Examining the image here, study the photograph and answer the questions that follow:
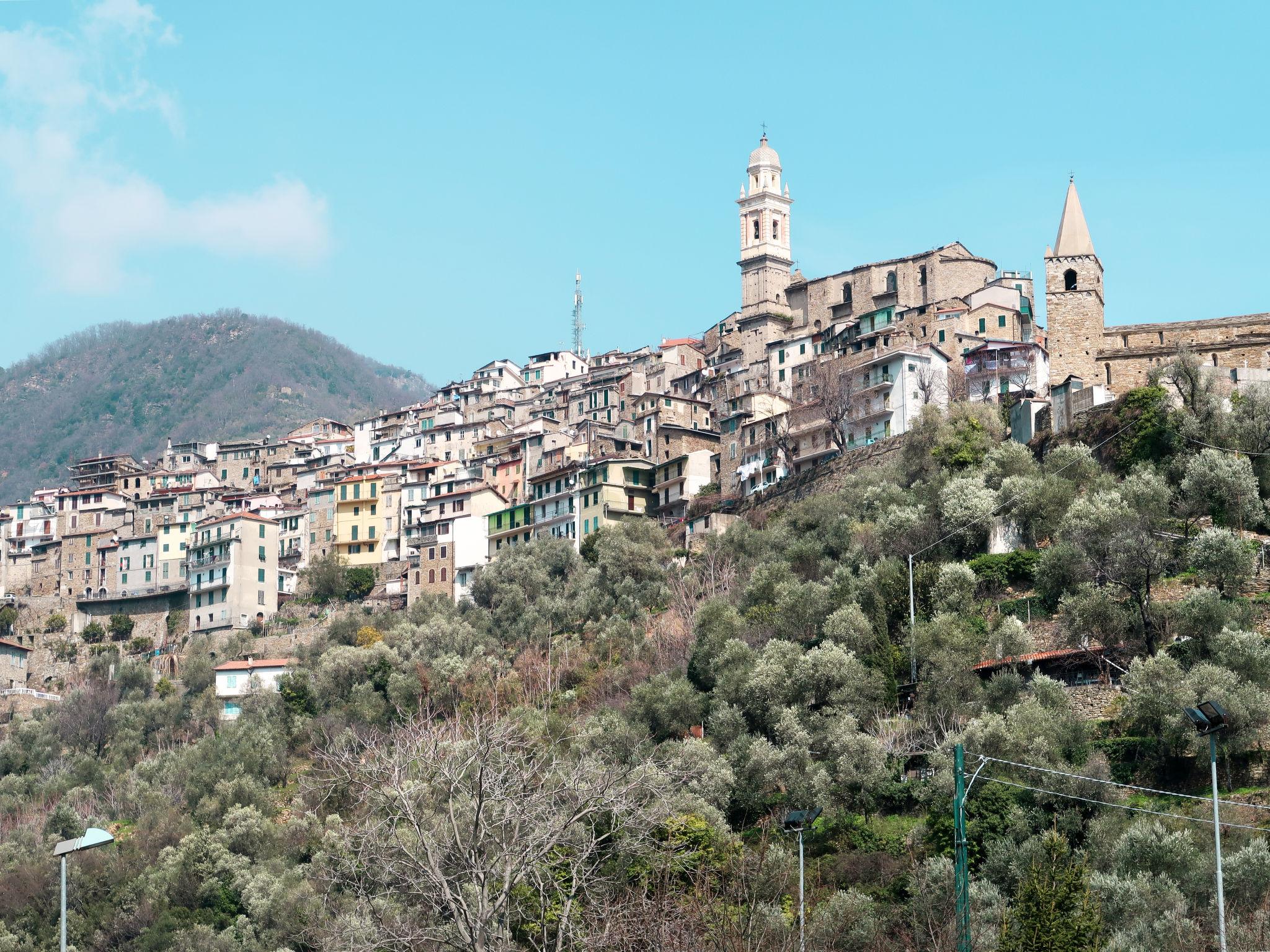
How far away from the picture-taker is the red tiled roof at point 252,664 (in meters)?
83.4

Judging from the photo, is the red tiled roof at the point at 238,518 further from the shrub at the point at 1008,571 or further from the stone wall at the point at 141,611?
the shrub at the point at 1008,571

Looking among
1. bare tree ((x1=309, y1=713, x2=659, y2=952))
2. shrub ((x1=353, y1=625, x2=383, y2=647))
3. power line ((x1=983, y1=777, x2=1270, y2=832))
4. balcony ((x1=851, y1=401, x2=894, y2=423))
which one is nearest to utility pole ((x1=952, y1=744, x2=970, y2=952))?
bare tree ((x1=309, y1=713, x2=659, y2=952))

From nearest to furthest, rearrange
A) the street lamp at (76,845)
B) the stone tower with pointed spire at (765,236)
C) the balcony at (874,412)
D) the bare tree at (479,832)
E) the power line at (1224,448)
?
the street lamp at (76,845) < the bare tree at (479,832) < the power line at (1224,448) < the balcony at (874,412) < the stone tower with pointed spire at (765,236)

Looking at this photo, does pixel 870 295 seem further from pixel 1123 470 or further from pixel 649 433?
pixel 1123 470

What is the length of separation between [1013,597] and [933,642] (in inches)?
201

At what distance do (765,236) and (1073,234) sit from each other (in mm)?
42785

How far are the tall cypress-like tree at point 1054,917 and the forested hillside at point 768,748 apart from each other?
10 cm

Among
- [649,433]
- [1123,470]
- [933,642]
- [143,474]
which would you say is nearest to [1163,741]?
[933,642]

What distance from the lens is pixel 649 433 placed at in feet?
297

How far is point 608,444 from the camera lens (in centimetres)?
9069

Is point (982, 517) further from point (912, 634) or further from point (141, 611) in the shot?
point (141, 611)

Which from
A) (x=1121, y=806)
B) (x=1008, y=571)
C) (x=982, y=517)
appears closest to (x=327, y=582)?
(x=982, y=517)

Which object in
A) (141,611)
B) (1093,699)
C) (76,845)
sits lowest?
(76,845)

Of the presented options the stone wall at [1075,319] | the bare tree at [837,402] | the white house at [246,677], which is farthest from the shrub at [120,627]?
the stone wall at [1075,319]
